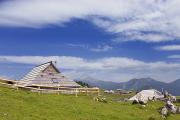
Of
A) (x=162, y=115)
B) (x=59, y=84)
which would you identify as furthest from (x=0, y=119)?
(x=59, y=84)

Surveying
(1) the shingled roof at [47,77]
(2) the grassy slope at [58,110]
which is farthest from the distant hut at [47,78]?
(2) the grassy slope at [58,110]

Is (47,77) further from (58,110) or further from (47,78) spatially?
(58,110)

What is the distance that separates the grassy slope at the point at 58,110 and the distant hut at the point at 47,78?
57.0 feet

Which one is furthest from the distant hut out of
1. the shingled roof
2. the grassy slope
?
the grassy slope

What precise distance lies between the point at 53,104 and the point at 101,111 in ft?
21.5

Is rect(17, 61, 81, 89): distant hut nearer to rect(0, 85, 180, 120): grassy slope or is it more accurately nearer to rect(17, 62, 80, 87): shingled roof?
rect(17, 62, 80, 87): shingled roof

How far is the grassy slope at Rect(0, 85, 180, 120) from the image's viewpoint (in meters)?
41.1

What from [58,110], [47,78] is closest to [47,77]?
[47,78]

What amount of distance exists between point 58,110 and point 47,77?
108ft

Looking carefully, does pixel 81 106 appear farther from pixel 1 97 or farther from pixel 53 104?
pixel 1 97

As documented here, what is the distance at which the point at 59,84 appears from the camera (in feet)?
261

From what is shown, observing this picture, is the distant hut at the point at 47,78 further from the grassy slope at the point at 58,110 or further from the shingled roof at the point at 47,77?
the grassy slope at the point at 58,110

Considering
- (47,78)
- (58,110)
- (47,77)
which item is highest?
(47,77)

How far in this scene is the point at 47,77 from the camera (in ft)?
258
